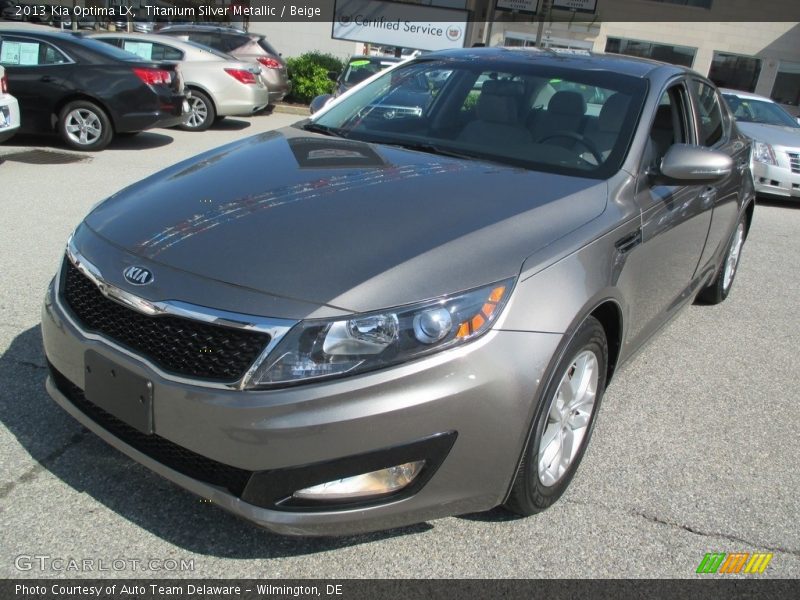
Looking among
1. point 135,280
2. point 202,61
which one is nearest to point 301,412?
point 135,280

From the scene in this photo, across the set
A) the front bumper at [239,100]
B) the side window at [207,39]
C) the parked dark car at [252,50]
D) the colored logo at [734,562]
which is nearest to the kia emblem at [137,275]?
the colored logo at [734,562]

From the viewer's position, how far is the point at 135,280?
2.27 metres

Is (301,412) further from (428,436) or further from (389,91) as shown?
(389,91)

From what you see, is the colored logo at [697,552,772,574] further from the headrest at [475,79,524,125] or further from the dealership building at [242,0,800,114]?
the dealership building at [242,0,800,114]

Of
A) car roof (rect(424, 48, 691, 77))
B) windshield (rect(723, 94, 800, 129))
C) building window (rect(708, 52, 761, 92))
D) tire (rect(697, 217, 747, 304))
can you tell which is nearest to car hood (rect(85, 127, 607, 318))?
car roof (rect(424, 48, 691, 77))

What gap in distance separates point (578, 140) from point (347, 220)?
1341 millimetres

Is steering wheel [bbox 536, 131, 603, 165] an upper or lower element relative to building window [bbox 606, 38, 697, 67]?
lower

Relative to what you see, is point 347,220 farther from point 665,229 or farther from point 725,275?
point 725,275

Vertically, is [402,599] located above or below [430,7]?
below

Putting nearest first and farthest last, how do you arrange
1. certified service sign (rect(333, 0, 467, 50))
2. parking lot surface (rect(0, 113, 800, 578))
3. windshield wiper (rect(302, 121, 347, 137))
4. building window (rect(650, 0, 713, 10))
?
parking lot surface (rect(0, 113, 800, 578)) → windshield wiper (rect(302, 121, 347, 137)) → certified service sign (rect(333, 0, 467, 50)) → building window (rect(650, 0, 713, 10))

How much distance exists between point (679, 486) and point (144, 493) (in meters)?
2.09

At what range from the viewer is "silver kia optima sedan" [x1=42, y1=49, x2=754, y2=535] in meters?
2.06

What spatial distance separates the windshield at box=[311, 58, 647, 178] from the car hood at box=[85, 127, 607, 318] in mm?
224

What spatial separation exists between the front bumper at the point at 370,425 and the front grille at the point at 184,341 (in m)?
0.05
